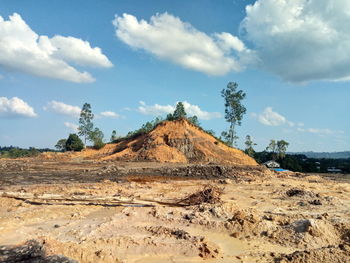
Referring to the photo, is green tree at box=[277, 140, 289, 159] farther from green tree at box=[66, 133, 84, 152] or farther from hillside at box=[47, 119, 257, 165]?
green tree at box=[66, 133, 84, 152]

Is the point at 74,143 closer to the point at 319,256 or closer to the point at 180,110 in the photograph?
the point at 180,110

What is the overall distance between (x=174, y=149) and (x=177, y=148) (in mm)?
661

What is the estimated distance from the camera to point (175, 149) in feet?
120

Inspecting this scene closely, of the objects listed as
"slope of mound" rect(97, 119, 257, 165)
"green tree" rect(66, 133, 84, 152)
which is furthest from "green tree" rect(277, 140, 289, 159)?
"green tree" rect(66, 133, 84, 152)

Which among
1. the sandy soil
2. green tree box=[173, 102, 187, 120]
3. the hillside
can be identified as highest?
green tree box=[173, 102, 187, 120]

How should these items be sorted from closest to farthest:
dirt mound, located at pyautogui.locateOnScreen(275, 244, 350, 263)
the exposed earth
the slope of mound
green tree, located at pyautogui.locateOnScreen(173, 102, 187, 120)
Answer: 1. dirt mound, located at pyautogui.locateOnScreen(275, 244, 350, 263)
2. the exposed earth
3. the slope of mound
4. green tree, located at pyautogui.locateOnScreen(173, 102, 187, 120)

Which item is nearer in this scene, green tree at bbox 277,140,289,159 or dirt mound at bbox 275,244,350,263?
dirt mound at bbox 275,244,350,263

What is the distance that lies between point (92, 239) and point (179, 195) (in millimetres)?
6603

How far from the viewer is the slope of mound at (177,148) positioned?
34781 mm

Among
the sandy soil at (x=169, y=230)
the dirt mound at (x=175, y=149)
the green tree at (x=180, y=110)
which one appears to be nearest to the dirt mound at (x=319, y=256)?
the sandy soil at (x=169, y=230)

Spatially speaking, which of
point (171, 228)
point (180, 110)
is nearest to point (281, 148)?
point (180, 110)

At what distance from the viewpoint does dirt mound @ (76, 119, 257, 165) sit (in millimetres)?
34781

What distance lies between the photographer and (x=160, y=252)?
643 centimetres

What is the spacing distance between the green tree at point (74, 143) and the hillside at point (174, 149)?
399 inches
